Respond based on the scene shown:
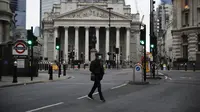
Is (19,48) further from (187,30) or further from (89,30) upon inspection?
(89,30)

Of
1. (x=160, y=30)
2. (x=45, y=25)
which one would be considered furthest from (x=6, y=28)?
(x=160, y=30)

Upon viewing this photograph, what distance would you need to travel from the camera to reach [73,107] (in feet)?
37.4

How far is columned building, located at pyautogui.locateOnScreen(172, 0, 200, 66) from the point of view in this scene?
52500 millimetres

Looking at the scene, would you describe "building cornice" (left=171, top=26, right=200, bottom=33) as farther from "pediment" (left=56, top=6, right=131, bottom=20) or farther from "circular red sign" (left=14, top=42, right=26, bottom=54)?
"pediment" (left=56, top=6, right=131, bottom=20)

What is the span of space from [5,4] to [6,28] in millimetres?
4158

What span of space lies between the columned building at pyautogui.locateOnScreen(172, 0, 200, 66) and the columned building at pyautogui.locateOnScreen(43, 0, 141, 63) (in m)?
53.8

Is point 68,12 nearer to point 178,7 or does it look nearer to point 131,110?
point 178,7

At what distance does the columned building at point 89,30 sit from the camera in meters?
112

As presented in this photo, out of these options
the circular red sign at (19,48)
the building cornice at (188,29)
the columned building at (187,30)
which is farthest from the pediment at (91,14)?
the circular red sign at (19,48)

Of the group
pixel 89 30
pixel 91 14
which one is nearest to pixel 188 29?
pixel 91 14

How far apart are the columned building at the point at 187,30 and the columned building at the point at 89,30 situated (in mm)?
53792

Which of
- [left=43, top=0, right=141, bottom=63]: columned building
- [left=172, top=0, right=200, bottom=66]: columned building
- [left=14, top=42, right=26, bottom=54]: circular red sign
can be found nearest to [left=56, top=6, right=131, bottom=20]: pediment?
[left=43, top=0, right=141, bottom=63]: columned building

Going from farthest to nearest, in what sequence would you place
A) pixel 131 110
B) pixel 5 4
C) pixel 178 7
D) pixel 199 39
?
pixel 178 7
pixel 199 39
pixel 5 4
pixel 131 110

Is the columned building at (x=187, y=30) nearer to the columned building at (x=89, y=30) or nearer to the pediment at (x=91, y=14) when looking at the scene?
the columned building at (x=89, y=30)
